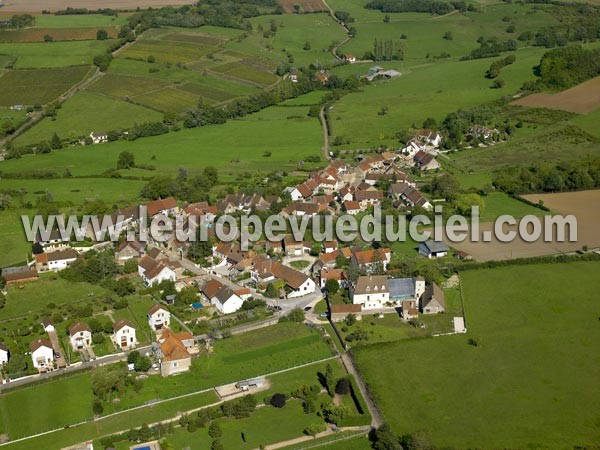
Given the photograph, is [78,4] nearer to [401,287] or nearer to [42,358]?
[401,287]

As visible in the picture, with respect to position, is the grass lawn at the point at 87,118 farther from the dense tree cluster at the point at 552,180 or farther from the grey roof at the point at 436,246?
the grey roof at the point at 436,246

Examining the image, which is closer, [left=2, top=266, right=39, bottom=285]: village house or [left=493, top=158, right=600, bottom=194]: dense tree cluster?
[left=2, top=266, right=39, bottom=285]: village house

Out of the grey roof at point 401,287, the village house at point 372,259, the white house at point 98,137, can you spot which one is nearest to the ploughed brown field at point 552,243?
the village house at point 372,259

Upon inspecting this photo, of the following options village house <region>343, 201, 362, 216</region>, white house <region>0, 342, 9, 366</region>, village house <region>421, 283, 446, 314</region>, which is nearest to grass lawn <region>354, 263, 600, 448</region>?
village house <region>421, 283, 446, 314</region>

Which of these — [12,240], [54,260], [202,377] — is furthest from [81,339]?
[12,240]

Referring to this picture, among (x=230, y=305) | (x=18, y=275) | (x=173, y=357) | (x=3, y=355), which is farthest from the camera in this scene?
(x=18, y=275)

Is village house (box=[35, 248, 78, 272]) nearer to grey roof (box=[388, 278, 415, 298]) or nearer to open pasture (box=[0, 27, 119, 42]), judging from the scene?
grey roof (box=[388, 278, 415, 298])
